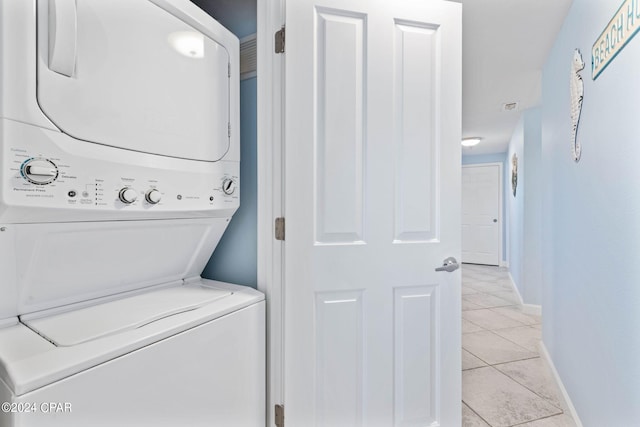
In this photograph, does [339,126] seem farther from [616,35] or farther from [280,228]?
[616,35]

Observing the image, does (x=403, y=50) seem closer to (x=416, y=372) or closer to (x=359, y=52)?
(x=359, y=52)

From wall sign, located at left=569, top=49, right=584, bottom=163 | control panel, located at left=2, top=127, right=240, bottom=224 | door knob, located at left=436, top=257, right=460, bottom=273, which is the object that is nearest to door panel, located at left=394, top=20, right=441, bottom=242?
door knob, located at left=436, top=257, right=460, bottom=273

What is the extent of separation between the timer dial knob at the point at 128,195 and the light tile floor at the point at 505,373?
1986 millimetres

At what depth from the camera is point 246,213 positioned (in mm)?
1491

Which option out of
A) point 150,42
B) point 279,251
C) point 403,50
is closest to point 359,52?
point 403,50

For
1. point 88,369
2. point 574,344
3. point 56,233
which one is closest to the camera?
point 88,369

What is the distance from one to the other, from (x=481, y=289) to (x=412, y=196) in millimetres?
4099

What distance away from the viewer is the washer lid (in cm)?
83

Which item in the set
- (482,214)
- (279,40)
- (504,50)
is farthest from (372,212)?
(482,214)

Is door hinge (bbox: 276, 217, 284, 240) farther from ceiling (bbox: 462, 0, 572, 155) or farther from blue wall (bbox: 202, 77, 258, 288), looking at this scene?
ceiling (bbox: 462, 0, 572, 155)

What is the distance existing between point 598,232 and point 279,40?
163 centimetres

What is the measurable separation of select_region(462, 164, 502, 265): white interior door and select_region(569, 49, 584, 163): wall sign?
534 centimetres

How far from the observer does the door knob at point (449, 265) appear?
143 centimetres

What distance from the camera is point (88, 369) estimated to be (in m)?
0.73
